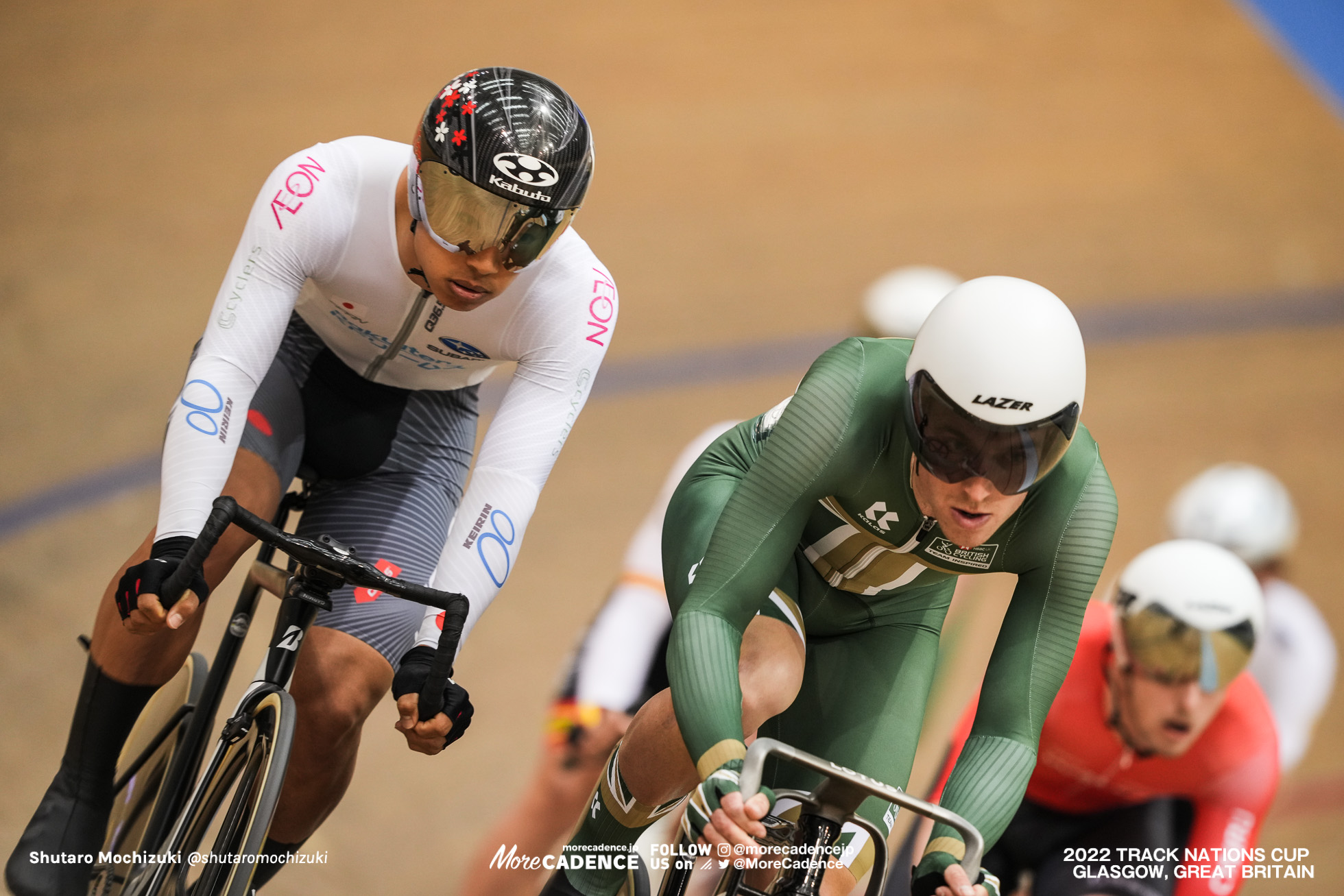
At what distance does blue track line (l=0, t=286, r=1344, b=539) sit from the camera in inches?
189

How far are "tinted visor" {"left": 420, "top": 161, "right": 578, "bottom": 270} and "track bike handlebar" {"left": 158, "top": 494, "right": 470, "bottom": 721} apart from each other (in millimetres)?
588

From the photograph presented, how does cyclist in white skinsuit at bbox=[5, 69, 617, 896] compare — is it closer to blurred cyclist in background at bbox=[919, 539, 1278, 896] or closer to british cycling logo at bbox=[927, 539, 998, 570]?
british cycling logo at bbox=[927, 539, 998, 570]

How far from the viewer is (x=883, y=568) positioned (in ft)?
8.19

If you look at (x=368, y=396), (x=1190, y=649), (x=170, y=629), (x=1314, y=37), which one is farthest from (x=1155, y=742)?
(x=1314, y=37)

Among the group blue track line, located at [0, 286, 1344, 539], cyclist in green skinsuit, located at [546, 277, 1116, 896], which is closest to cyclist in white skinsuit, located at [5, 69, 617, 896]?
cyclist in green skinsuit, located at [546, 277, 1116, 896]

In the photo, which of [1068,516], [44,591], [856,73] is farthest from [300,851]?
[856,73]

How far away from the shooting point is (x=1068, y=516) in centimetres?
225

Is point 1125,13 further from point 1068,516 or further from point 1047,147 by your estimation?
point 1068,516

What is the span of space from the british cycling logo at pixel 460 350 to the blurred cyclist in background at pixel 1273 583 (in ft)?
10.1

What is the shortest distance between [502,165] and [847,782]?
1.19 metres

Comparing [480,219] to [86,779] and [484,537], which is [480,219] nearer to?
[484,537]

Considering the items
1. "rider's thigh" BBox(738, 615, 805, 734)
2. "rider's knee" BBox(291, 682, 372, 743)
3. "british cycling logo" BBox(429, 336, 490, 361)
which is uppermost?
"british cycling logo" BBox(429, 336, 490, 361)

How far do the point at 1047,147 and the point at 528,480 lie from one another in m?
5.76

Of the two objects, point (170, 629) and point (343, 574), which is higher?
point (343, 574)
